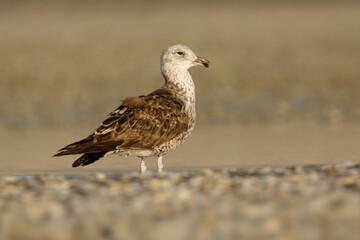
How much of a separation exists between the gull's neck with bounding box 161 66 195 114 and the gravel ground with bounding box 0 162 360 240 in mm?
2217

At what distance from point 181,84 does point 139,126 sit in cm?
121

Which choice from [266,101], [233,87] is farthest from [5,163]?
[233,87]

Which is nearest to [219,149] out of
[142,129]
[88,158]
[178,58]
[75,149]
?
[178,58]

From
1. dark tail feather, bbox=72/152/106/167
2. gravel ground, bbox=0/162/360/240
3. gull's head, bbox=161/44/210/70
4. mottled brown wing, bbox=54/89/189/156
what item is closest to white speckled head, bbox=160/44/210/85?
gull's head, bbox=161/44/210/70

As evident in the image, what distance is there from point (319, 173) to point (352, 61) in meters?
20.5

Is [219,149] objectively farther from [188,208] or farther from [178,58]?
[188,208]

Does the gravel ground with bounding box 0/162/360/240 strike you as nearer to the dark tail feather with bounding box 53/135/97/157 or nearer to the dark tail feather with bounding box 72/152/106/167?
the dark tail feather with bounding box 53/135/97/157

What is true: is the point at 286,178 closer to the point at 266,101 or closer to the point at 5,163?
the point at 5,163

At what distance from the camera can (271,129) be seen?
17016mm

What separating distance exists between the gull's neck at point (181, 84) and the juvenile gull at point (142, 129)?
1 centimetres

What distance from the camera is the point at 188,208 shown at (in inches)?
283

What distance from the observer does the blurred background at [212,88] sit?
14.6 meters

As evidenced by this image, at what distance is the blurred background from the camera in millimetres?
14570

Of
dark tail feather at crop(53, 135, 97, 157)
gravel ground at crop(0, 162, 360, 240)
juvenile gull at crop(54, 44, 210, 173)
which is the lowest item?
gravel ground at crop(0, 162, 360, 240)
